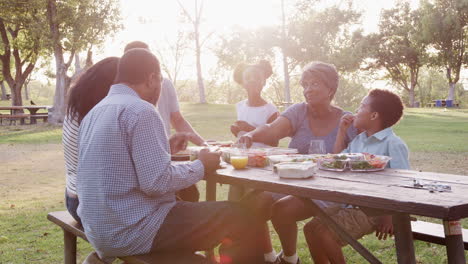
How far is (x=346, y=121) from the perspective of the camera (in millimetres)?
3674

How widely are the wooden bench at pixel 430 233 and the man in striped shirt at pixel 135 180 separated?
1331 millimetres

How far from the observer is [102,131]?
2.53 metres

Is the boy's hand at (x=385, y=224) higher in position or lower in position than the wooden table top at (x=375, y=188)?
lower

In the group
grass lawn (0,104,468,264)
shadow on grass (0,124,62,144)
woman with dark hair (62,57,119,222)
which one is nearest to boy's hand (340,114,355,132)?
grass lawn (0,104,468,264)

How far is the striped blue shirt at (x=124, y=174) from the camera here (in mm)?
2523

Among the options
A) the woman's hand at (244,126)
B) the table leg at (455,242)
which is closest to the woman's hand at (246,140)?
the woman's hand at (244,126)

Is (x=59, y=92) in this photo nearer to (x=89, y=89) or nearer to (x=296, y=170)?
(x=89, y=89)

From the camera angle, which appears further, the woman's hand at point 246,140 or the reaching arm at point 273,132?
the reaching arm at point 273,132

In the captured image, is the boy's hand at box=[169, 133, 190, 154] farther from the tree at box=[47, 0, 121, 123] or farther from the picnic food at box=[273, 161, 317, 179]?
the tree at box=[47, 0, 121, 123]

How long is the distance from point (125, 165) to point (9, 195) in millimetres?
6000

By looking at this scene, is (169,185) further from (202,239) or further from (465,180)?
(465,180)

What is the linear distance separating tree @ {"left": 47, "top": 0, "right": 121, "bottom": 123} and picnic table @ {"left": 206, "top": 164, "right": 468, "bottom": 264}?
69.3 feet

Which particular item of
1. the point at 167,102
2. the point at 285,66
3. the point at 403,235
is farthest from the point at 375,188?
the point at 285,66

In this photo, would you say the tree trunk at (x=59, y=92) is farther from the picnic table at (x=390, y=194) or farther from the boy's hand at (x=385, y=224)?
the boy's hand at (x=385, y=224)
